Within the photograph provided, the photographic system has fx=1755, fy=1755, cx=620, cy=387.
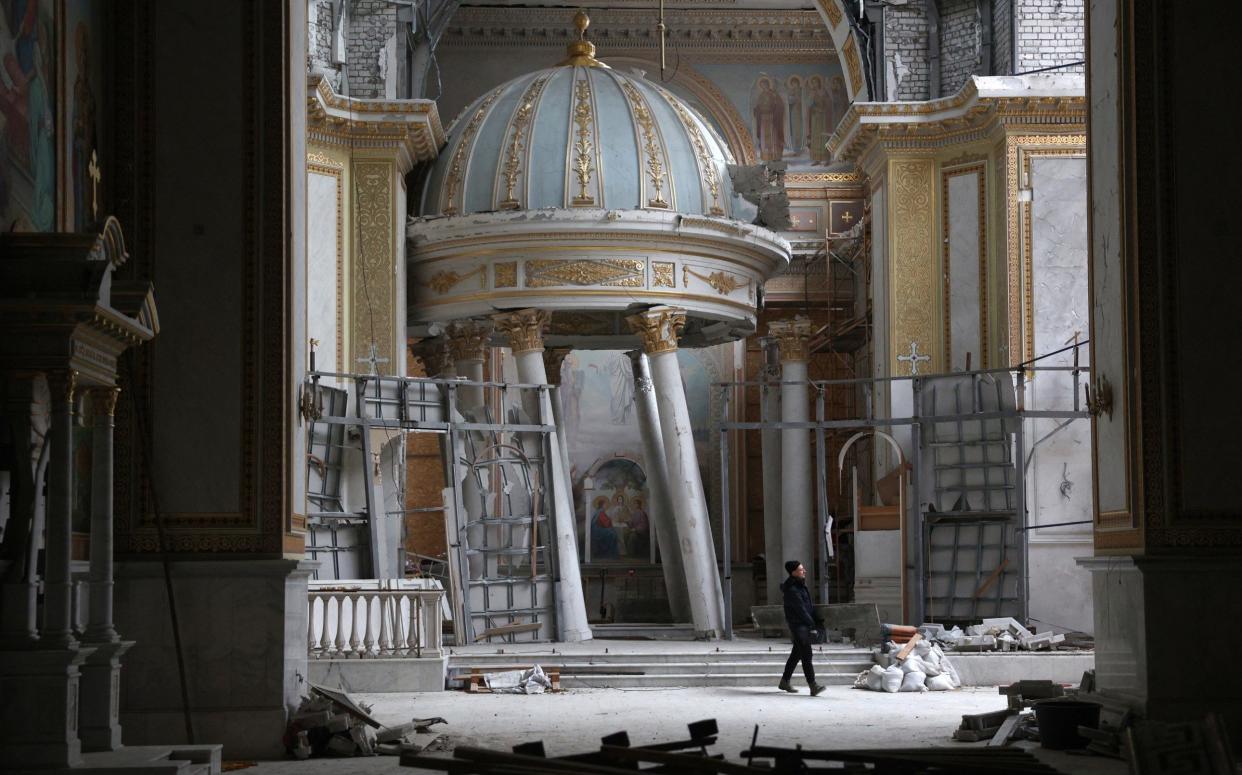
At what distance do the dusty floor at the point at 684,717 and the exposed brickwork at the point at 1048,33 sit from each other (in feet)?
32.4

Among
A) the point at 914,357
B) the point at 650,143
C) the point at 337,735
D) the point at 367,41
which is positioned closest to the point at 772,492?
the point at 914,357

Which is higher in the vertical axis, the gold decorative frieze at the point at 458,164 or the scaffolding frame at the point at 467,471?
the gold decorative frieze at the point at 458,164

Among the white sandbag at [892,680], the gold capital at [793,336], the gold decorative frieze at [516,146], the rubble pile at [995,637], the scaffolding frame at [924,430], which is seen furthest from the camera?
the gold capital at [793,336]

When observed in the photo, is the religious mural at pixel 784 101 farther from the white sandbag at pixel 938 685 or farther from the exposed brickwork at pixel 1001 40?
the white sandbag at pixel 938 685

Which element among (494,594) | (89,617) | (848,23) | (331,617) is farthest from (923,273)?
(89,617)

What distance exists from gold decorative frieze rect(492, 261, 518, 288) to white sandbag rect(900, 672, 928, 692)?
342 inches

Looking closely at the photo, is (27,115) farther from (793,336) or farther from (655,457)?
(793,336)

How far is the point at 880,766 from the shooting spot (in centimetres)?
934

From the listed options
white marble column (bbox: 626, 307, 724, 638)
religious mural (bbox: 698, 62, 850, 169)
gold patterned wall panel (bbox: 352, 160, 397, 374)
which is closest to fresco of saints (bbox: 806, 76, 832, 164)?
religious mural (bbox: 698, 62, 850, 169)

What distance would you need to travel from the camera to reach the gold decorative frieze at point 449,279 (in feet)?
84.0

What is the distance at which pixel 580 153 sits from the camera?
2567 centimetres

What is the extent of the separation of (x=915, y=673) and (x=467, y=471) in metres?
7.49

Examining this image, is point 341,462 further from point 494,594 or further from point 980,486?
point 980,486

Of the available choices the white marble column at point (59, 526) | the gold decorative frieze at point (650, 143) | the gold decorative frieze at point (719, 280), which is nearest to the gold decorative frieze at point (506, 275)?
the gold decorative frieze at point (650, 143)
